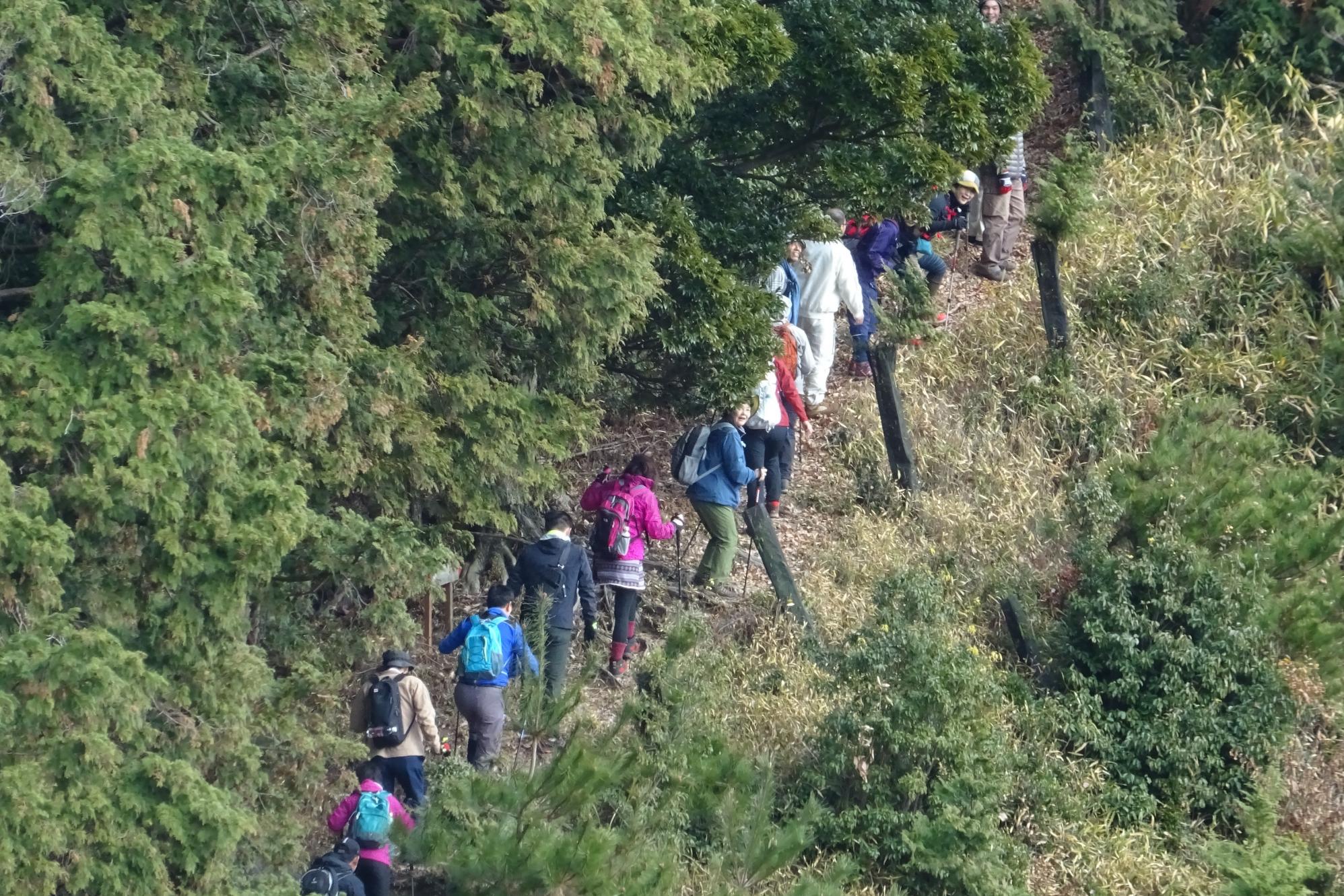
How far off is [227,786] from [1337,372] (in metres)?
10.2

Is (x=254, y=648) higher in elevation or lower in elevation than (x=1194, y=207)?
lower

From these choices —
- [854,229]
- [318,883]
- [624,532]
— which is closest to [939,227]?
[854,229]

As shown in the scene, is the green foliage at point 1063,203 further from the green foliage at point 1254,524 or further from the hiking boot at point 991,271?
the green foliage at point 1254,524

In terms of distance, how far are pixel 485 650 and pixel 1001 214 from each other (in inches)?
327

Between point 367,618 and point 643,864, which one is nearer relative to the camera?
point 643,864

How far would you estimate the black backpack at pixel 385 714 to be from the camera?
867 centimetres

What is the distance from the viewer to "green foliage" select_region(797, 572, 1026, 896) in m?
9.36

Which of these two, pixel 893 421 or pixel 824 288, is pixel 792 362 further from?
pixel 824 288

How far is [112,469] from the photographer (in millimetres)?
6777

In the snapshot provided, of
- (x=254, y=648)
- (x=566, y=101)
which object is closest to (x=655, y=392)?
(x=566, y=101)

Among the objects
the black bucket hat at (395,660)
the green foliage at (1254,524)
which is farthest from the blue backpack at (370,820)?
the green foliage at (1254,524)

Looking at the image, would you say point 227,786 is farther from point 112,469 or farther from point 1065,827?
point 1065,827

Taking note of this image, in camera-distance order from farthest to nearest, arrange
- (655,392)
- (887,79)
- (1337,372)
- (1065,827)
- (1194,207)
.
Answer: (1194,207) → (1337,372) → (655,392) → (887,79) → (1065,827)

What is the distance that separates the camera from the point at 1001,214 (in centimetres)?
1572
